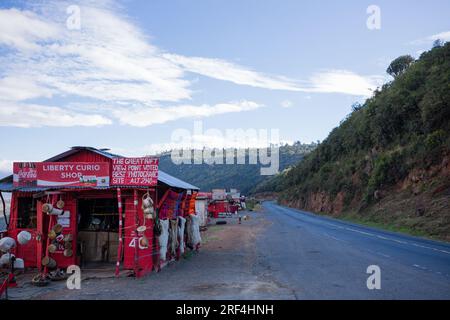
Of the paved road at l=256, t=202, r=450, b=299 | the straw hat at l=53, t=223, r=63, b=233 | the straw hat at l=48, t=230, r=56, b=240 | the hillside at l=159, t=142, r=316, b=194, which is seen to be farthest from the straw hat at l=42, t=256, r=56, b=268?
the hillside at l=159, t=142, r=316, b=194

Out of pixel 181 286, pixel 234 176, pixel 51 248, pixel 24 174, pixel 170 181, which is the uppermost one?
pixel 234 176

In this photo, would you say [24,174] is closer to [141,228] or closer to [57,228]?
[57,228]

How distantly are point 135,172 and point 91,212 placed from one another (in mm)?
3793

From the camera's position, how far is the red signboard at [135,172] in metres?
14.6

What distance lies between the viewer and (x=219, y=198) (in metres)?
64.9

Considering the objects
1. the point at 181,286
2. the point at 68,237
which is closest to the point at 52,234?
→ the point at 68,237

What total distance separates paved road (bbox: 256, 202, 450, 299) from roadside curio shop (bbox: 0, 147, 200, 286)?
156 inches

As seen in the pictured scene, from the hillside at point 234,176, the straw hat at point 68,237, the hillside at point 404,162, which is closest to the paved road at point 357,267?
the hillside at point 404,162

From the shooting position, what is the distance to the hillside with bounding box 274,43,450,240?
32.2 meters

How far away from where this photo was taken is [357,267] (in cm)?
1495

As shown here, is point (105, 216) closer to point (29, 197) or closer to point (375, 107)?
point (29, 197)

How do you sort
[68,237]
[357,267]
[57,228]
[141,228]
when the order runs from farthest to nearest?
[68,237] → [357,267] → [57,228] → [141,228]

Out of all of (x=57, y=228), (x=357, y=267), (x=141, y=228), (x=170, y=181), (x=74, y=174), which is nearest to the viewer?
(x=141, y=228)
